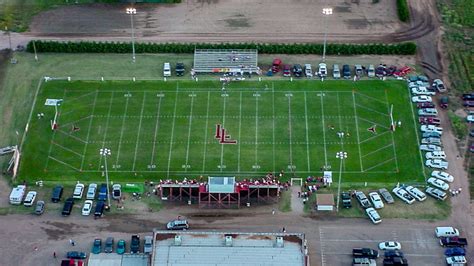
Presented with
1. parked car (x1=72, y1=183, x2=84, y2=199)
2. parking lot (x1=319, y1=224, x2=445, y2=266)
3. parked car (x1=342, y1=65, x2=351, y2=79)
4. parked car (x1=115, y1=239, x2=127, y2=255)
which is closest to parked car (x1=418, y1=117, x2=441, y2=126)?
parked car (x1=342, y1=65, x2=351, y2=79)

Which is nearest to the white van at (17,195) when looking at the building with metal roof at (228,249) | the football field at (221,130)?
the football field at (221,130)

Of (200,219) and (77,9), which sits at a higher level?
(77,9)

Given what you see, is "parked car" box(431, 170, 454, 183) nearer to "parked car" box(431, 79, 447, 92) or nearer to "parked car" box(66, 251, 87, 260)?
"parked car" box(431, 79, 447, 92)

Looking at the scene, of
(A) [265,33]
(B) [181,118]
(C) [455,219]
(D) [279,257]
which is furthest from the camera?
(A) [265,33]

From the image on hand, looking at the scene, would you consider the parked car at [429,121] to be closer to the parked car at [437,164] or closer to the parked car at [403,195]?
the parked car at [437,164]

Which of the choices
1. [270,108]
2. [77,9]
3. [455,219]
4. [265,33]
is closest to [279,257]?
[455,219]

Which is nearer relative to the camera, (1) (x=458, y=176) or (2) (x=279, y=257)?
(2) (x=279, y=257)

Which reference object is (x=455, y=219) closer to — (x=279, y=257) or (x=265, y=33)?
(x=279, y=257)
